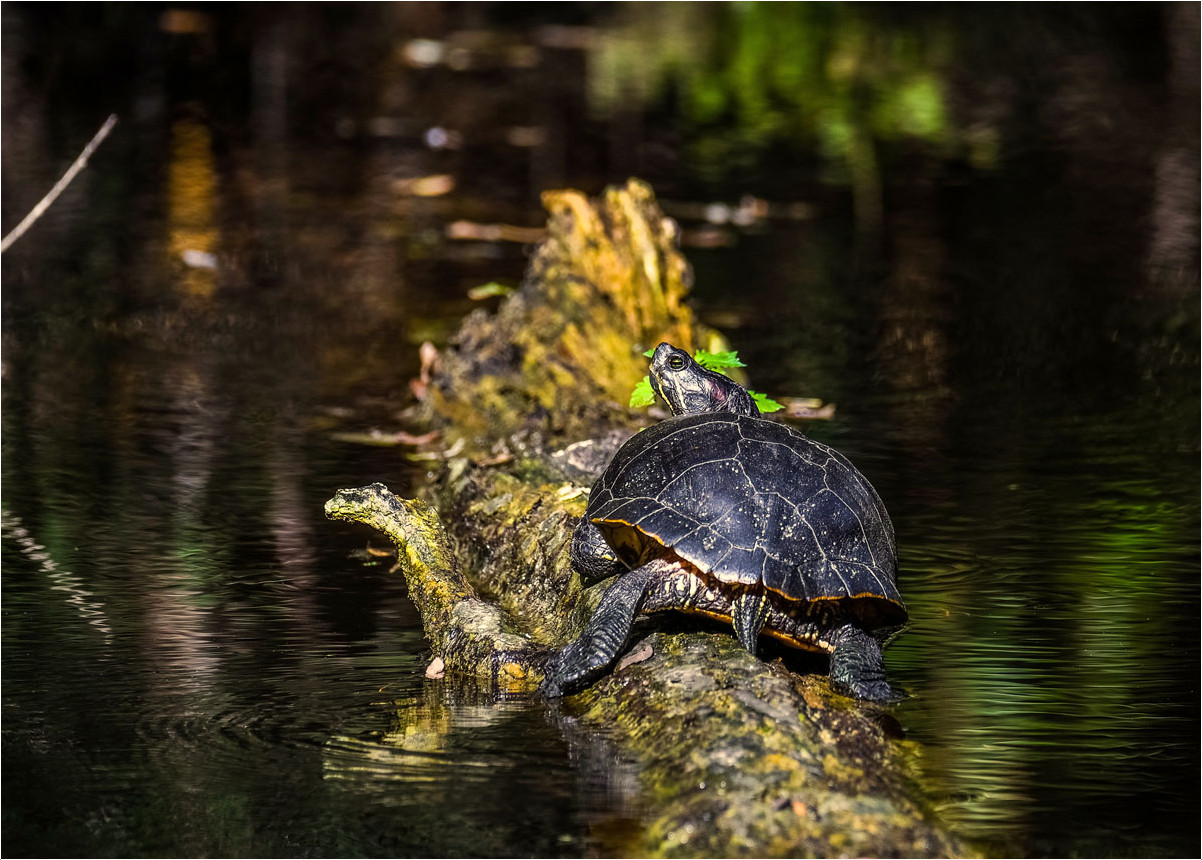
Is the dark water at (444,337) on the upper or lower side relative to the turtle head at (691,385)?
lower

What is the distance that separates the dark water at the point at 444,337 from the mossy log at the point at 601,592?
0.62ft

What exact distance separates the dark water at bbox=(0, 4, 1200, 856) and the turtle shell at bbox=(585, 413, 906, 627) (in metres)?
0.52

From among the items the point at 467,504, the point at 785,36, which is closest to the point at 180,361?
the point at 467,504

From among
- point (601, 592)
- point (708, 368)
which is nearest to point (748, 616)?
point (601, 592)

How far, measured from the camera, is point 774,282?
11727mm

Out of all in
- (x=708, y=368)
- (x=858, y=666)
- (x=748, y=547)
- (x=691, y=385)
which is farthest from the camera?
(x=708, y=368)

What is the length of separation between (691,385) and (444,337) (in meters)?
4.55

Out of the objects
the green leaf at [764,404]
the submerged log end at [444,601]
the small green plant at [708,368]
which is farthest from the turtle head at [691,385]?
the submerged log end at [444,601]

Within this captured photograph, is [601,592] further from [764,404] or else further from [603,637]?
[764,404]

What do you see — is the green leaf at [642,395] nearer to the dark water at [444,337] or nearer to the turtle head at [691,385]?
the turtle head at [691,385]

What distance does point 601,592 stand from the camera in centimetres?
541

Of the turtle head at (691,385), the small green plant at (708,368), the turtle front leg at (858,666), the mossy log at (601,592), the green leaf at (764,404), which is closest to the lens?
the mossy log at (601,592)

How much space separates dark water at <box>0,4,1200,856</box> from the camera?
4.69 metres

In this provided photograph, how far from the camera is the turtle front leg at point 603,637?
494 centimetres
